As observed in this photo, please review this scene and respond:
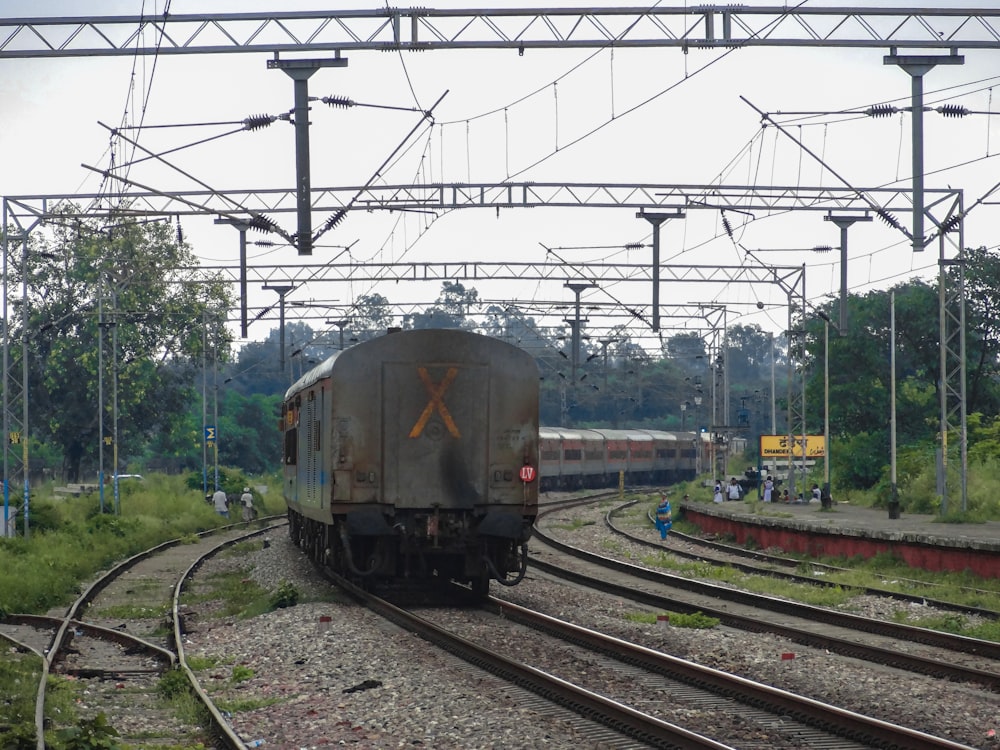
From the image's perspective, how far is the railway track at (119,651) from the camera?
10.6 m

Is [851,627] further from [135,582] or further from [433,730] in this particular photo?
[135,582]

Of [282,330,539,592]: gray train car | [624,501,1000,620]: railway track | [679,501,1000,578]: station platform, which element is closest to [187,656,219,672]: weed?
[282,330,539,592]: gray train car

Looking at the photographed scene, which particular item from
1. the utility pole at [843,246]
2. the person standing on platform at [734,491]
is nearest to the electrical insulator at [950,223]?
the utility pole at [843,246]

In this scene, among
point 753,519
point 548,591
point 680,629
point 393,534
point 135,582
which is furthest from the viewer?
point 753,519

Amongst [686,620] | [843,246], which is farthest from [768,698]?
[843,246]

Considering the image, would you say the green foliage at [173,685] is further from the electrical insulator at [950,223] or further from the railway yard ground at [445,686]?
the electrical insulator at [950,223]

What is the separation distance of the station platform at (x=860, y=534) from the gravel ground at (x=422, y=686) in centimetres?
786

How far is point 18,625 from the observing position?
18109 millimetres

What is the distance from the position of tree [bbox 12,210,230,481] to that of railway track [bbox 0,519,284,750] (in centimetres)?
3541

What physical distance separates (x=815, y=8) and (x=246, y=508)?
29.9 meters

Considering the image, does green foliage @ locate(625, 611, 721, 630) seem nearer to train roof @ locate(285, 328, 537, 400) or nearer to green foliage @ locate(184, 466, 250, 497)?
train roof @ locate(285, 328, 537, 400)

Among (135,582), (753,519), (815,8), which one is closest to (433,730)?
(815,8)

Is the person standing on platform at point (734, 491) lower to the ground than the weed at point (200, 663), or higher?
lower

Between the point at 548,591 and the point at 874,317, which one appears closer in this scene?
the point at 548,591
